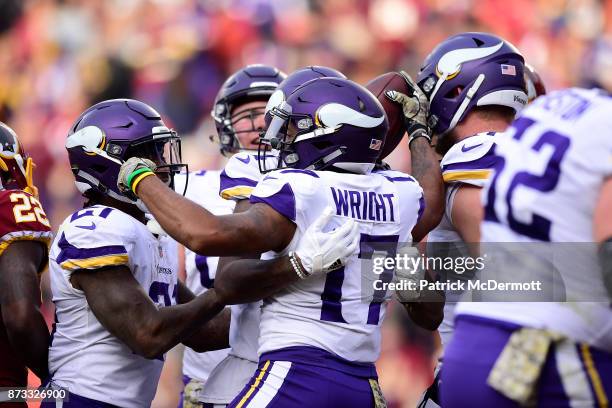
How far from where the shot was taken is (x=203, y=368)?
4895 millimetres

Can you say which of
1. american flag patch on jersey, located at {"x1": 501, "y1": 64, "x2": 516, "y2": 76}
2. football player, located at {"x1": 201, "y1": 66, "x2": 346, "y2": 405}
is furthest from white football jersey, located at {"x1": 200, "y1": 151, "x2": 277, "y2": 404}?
american flag patch on jersey, located at {"x1": 501, "y1": 64, "x2": 516, "y2": 76}

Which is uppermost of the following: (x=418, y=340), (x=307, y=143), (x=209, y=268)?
(x=307, y=143)

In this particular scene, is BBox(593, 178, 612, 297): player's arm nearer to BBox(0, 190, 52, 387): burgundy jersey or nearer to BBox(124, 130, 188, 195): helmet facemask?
BBox(124, 130, 188, 195): helmet facemask

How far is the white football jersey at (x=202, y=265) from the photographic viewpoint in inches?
189

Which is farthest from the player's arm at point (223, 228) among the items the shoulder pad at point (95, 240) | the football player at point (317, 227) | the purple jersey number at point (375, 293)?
the shoulder pad at point (95, 240)

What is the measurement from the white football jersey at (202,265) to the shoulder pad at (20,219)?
104cm

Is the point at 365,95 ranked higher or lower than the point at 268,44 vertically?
higher

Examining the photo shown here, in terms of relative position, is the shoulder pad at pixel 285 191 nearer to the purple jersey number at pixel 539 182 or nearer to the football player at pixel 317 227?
the football player at pixel 317 227

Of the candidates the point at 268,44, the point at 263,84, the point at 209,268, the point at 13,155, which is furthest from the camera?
the point at 268,44

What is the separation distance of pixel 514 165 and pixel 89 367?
1.89m

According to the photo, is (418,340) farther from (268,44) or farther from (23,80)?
(23,80)

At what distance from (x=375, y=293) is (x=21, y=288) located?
55.4 inches

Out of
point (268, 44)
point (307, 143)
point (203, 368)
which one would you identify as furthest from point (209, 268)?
point (268, 44)

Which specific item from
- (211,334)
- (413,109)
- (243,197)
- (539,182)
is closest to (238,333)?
(211,334)
